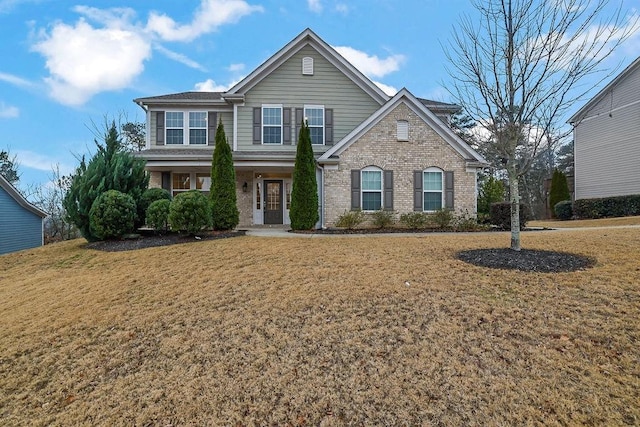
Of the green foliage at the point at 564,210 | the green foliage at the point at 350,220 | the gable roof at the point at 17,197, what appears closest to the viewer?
the green foliage at the point at 350,220

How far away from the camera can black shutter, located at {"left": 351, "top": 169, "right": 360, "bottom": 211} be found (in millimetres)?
13984

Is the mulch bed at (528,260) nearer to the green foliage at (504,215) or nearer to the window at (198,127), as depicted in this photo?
the green foliage at (504,215)

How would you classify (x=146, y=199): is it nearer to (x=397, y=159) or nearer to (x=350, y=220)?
(x=350, y=220)

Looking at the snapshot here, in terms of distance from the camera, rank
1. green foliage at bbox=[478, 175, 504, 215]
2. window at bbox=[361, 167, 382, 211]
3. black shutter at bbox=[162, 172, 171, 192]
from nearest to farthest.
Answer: window at bbox=[361, 167, 382, 211] < black shutter at bbox=[162, 172, 171, 192] < green foliage at bbox=[478, 175, 504, 215]

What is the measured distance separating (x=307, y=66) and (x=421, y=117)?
591 cm

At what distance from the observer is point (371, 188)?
14.1 m

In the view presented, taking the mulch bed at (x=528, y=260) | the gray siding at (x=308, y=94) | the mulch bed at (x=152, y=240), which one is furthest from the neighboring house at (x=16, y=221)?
the mulch bed at (x=528, y=260)

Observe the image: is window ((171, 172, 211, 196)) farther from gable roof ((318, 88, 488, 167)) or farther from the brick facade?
the brick facade

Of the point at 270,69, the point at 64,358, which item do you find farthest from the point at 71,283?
the point at 270,69

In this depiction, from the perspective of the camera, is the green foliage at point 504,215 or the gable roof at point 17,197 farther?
the gable roof at point 17,197

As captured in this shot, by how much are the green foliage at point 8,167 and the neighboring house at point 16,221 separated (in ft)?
29.2

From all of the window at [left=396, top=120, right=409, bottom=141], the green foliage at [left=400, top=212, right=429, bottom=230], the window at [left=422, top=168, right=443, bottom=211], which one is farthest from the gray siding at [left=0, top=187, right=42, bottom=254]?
the window at [left=422, top=168, right=443, bottom=211]

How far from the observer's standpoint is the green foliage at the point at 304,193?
13.1 metres

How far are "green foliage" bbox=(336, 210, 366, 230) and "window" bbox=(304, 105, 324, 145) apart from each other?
433 cm
